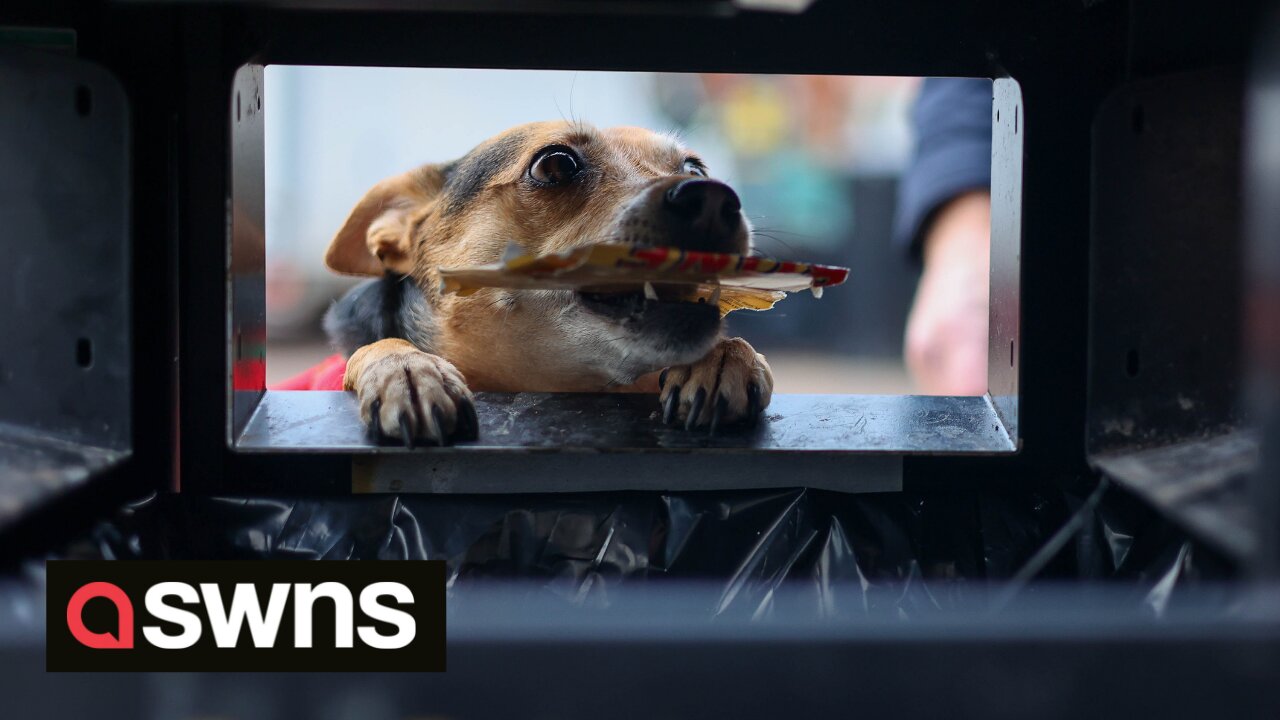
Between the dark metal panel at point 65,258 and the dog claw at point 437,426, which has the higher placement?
the dark metal panel at point 65,258

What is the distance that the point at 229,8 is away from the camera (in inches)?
59.1

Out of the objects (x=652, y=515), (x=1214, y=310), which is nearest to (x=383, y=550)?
(x=652, y=515)

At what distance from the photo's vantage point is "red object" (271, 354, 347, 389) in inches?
93.5

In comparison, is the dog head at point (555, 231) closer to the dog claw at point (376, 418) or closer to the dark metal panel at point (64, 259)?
the dog claw at point (376, 418)

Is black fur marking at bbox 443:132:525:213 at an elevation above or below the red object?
above

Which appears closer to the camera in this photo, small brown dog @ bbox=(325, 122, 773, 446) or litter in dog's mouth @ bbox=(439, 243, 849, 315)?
litter in dog's mouth @ bbox=(439, 243, 849, 315)

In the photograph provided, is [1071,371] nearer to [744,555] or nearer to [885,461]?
[885,461]

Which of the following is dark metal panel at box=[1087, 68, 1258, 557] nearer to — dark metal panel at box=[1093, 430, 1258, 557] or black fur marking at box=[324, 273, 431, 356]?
dark metal panel at box=[1093, 430, 1258, 557]

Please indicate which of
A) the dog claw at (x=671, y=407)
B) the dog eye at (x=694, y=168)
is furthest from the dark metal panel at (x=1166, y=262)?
the dog eye at (x=694, y=168)

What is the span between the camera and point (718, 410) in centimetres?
164

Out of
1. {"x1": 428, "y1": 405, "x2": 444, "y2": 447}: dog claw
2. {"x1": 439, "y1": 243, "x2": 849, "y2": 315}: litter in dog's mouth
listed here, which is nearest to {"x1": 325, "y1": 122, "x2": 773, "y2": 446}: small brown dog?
{"x1": 428, "y1": 405, "x2": 444, "y2": 447}: dog claw

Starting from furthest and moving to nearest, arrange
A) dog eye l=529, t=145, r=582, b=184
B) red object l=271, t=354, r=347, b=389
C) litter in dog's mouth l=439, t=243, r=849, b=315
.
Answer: red object l=271, t=354, r=347, b=389 < dog eye l=529, t=145, r=582, b=184 < litter in dog's mouth l=439, t=243, r=849, b=315

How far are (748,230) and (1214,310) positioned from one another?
33.2 inches

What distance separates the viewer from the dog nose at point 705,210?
1.85 meters
